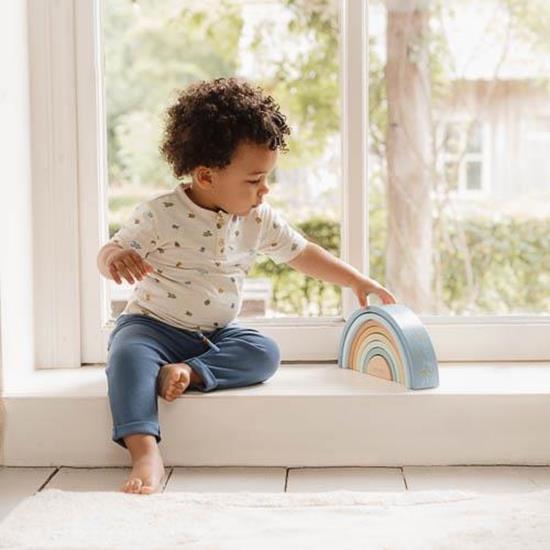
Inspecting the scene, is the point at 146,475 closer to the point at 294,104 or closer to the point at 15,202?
the point at 15,202

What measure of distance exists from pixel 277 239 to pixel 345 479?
0.48 metres

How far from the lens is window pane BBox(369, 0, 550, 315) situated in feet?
7.41

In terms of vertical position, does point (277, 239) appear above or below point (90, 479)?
above

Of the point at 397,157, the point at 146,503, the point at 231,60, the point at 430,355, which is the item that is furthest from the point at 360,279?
the point at 231,60

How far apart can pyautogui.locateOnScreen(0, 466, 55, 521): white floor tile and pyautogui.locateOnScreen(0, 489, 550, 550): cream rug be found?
6 cm

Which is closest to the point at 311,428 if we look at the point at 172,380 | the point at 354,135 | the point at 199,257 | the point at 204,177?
the point at 172,380

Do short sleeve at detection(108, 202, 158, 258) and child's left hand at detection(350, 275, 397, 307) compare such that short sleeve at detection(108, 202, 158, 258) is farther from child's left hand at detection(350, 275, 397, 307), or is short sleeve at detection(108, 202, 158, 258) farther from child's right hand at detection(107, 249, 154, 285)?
child's left hand at detection(350, 275, 397, 307)

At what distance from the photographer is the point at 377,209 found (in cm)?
230

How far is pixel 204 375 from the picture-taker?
5.66 feet

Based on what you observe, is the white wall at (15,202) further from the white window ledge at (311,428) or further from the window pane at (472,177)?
the window pane at (472,177)

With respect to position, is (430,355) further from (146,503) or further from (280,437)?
(146,503)

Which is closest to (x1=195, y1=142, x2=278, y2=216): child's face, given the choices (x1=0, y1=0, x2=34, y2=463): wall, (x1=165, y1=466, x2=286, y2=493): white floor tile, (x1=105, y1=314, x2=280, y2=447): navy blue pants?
(x1=105, y1=314, x2=280, y2=447): navy blue pants

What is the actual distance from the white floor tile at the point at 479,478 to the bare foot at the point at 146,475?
0.39 meters

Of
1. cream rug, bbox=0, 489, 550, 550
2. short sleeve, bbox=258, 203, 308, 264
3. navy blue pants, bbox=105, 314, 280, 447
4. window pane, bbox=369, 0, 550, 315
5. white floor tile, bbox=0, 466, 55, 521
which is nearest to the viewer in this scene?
cream rug, bbox=0, 489, 550, 550
